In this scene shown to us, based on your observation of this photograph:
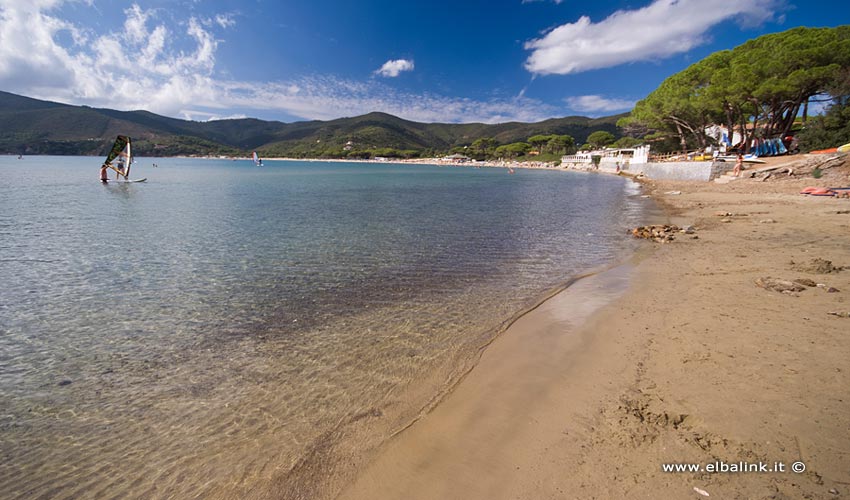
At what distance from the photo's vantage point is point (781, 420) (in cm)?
379

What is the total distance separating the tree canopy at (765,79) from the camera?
1363 inches

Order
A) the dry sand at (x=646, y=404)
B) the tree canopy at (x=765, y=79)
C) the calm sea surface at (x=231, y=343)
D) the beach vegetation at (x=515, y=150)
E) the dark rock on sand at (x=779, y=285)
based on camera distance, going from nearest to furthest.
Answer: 1. the dry sand at (x=646, y=404)
2. the calm sea surface at (x=231, y=343)
3. the dark rock on sand at (x=779, y=285)
4. the tree canopy at (x=765, y=79)
5. the beach vegetation at (x=515, y=150)

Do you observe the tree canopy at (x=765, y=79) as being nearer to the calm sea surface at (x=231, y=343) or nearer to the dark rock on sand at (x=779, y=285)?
the calm sea surface at (x=231, y=343)

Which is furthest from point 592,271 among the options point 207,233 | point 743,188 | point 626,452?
point 743,188

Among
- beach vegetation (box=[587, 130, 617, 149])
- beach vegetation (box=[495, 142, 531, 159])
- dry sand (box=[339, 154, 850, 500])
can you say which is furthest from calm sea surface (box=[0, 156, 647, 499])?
beach vegetation (box=[495, 142, 531, 159])

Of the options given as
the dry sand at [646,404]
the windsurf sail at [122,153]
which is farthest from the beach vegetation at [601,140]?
the dry sand at [646,404]

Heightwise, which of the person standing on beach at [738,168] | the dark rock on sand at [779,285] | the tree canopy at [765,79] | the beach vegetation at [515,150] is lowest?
the dark rock on sand at [779,285]

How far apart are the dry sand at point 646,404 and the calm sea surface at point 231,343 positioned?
28.8 inches

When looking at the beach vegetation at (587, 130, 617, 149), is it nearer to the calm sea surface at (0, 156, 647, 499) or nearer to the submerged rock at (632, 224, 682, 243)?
the submerged rock at (632, 224, 682, 243)

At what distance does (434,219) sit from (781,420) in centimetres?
1747

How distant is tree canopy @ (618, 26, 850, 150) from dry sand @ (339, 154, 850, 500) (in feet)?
136

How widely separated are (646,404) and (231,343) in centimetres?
663

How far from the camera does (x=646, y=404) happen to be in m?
4.34

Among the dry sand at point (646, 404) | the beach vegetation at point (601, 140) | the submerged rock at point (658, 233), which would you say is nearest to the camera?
the dry sand at point (646, 404)
